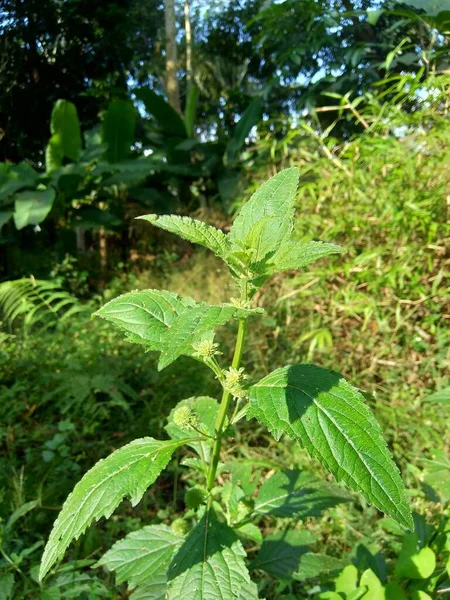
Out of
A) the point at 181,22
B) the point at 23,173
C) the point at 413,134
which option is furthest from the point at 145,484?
the point at 181,22

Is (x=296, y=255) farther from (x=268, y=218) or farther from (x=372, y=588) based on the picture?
(x=372, y=588)

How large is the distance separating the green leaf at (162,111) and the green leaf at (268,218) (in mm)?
Result: 5651

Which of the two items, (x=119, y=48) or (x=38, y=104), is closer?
(x=38, y=104)

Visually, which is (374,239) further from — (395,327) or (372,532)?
(372,532)

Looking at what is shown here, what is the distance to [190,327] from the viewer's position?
75 centimetres

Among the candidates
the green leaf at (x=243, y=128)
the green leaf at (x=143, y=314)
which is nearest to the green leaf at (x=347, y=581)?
the green leaf at (x=143, y=314)

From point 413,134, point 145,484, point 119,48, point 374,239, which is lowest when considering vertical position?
point 374,239

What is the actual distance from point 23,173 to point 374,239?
4.19 metres

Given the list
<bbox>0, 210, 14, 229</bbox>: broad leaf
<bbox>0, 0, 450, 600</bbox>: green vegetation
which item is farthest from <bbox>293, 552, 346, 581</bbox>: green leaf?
<bbox>0, 210, 14, 229</bbox>: broad leaf

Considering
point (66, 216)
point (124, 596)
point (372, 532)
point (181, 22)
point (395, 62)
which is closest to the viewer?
point (124, 596)

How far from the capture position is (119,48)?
748 centimetres

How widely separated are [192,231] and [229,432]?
1.51 feet

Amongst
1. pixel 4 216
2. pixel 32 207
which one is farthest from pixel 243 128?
pixel 4 216

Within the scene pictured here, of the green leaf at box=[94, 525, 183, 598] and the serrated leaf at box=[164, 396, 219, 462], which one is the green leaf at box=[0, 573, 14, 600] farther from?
the serrated leaf at box=[164, 396, 219, 462]
